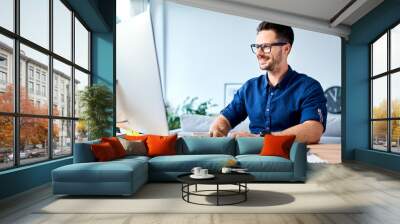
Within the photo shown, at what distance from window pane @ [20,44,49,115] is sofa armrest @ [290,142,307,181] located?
3.63 metres

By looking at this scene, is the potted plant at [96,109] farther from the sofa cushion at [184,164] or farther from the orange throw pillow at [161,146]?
the sofa cushion at [184,164]

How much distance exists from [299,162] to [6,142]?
3775 mm

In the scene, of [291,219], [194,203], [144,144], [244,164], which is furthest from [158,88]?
[291,219]

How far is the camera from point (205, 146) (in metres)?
6.44

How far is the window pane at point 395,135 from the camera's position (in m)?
7.55

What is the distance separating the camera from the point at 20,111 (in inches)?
199

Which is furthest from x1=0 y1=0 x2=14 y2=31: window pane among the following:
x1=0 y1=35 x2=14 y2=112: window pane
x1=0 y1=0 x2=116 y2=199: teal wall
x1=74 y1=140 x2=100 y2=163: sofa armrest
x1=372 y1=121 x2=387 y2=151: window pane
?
x1=372 y1=121 x2=387 y2=151: window pane

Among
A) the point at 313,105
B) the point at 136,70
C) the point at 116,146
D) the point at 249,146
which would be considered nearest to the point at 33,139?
the point at 116,146

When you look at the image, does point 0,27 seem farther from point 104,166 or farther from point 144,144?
point 144,144

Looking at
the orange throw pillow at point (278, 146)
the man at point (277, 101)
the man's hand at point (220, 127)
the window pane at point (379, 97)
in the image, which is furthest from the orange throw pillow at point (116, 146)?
the window pane at point (379, 97)

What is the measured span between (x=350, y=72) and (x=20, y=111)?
22.5 ft

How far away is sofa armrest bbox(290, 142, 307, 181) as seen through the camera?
5.66 meters

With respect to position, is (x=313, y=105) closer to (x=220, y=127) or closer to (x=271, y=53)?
(x=271, y=53)

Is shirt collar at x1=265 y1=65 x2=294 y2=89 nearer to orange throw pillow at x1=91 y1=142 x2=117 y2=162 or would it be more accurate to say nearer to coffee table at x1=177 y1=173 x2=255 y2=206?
coffee table at x1=177 y1=173 x2=255 y2=206
